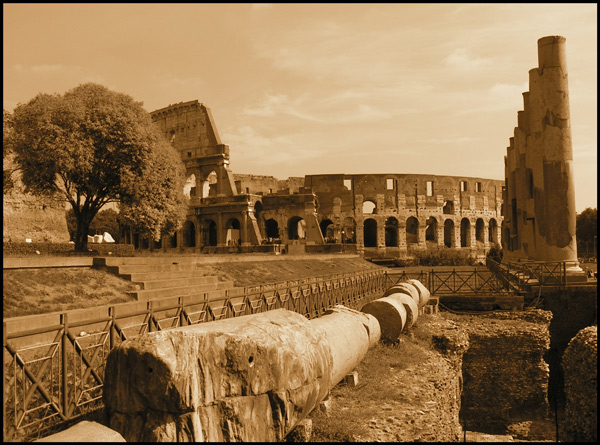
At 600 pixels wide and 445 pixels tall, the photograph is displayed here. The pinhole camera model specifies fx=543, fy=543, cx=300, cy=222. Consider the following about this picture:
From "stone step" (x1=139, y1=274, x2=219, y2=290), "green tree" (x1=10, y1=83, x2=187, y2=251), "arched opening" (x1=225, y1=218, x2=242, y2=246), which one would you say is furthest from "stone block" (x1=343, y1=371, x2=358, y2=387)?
"arched opening" (x1=225, y1=218, x2=242, y2=246)

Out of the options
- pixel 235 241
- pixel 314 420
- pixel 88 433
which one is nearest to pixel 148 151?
pixel 314 420

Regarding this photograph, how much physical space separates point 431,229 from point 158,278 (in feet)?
147

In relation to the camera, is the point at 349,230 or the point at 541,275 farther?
the point at 349,230

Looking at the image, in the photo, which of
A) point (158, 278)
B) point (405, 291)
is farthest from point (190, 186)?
point (405, 291)

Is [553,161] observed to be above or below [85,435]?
above

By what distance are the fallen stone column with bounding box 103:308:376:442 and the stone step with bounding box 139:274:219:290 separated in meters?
7.31

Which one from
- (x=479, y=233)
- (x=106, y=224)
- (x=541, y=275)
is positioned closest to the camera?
(x=541, y=275)

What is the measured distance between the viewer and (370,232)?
52250 mm

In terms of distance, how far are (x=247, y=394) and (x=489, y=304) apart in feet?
54.7

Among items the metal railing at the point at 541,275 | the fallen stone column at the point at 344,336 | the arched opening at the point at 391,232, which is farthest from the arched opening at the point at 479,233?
the fallen stone column at the point at 344,336

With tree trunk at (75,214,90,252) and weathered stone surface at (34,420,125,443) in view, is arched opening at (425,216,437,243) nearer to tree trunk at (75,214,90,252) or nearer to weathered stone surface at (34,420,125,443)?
tree trunk at (75,214,90,252)

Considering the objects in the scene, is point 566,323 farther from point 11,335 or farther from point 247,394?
point 11,335

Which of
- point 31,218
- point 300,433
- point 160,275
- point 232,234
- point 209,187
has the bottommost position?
point 300,433

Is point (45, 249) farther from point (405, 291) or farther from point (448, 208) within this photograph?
point (448, 208)
